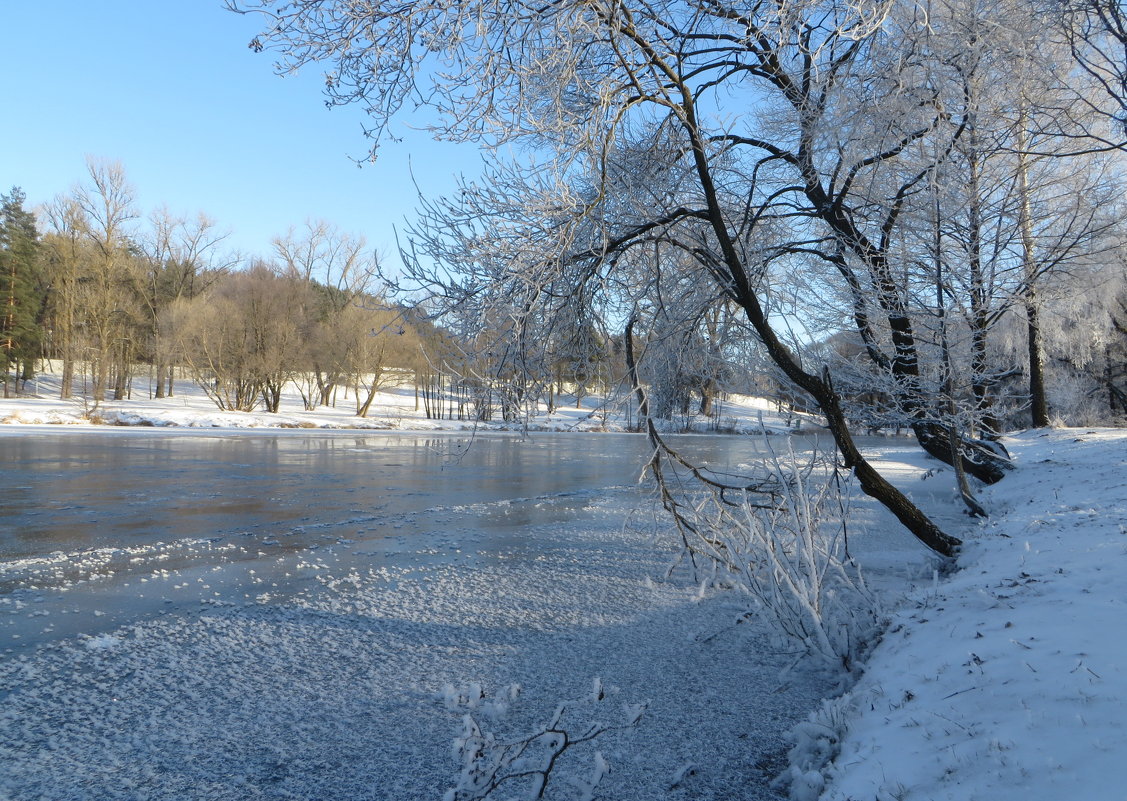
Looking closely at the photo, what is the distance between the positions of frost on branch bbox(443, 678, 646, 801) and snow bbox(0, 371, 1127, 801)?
0.28ft

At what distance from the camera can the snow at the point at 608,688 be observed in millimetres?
2740

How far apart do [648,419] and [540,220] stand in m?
1.82

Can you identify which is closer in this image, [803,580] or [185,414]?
[803,580]

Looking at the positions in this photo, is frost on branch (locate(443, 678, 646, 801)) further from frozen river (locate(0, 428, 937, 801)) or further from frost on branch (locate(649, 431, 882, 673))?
frost on branch (locate(649, 431, 882, 673))

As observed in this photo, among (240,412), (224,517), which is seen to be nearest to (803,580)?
(224,517)

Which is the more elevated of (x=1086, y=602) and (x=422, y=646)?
(x=1086, y=602)

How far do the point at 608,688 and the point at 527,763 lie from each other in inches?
41.0

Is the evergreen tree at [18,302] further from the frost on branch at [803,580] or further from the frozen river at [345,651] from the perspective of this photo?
the frost on branch at [803,580]

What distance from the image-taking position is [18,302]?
44.5 metres

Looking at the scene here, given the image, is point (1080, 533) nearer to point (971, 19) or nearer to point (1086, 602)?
point (1086, 602)

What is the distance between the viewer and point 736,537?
17.1ft

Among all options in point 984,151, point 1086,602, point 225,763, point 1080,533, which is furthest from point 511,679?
point 984,151

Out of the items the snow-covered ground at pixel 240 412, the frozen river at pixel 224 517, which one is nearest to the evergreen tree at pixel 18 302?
the snow-covered ground at pixel 240 412

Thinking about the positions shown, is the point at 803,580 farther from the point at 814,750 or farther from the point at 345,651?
the point at 345,651
